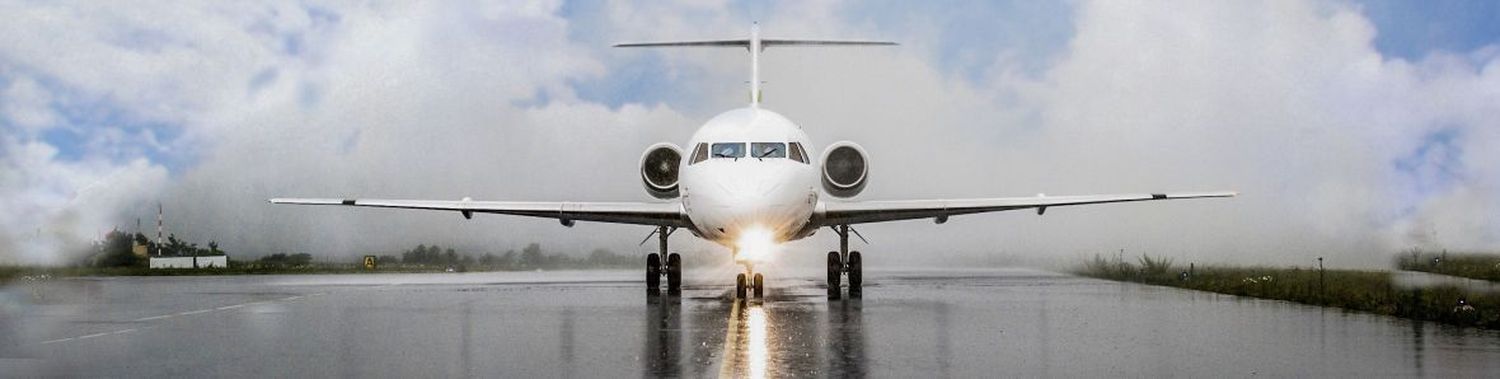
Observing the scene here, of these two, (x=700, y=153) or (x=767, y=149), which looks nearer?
(x=767, y=149)

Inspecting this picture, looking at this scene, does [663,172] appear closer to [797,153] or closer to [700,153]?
[700,153]

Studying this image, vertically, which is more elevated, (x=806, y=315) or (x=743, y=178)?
(x=743, y=178)

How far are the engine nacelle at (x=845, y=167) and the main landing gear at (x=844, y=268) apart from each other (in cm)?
135

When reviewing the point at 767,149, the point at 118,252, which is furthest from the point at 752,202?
the point at 118,252

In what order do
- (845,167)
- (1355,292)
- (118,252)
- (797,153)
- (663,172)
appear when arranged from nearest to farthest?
(1355,292), (797,153), (845,167), (663,172), (118,252)

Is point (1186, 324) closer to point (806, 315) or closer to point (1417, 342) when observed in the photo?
point (1417, 342)

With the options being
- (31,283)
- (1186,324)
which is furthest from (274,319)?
(31,283)

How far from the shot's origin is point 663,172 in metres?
26.0

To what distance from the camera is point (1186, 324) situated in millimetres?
15219

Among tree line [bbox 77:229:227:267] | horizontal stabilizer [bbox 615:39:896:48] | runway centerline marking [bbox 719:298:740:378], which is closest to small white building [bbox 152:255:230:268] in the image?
tree line [bbox 77:229:227:267]

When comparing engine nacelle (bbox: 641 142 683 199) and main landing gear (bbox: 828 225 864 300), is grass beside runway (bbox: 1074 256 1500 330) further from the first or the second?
engine nacelle (bbox: 641 142 683 199)

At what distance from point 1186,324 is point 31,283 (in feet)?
87.6

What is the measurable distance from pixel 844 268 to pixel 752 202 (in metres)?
5.56

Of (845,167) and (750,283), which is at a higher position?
(845,167)
